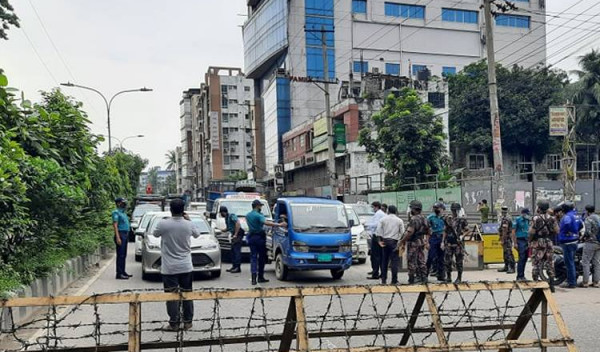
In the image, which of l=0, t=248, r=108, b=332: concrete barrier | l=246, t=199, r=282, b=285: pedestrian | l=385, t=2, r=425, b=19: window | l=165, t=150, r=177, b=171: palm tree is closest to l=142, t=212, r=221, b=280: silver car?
l=246, t=199, r=282, b=285: pedestrian

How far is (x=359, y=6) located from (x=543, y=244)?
205 ft

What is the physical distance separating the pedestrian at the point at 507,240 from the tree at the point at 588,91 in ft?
115

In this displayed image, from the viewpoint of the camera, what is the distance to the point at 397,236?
37.2 feet

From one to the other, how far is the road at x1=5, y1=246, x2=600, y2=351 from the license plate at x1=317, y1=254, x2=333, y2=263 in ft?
2.08

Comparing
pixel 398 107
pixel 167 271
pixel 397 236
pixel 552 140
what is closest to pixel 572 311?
pixel 397 236

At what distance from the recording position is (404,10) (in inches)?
2768

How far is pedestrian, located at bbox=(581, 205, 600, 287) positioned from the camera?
10.6 m

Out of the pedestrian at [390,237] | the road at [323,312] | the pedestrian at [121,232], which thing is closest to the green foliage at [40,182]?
the pedestrian at [121,232]

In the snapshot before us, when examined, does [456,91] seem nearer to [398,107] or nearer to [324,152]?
[324,152]

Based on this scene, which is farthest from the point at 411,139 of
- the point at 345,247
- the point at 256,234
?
the point at 256,234

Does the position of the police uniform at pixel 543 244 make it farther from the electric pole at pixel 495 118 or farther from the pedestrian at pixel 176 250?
the pedestrian at pixel 176 250

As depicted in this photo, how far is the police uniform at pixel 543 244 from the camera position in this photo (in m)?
10.0

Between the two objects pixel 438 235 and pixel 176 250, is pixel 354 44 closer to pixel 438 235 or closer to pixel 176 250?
pixel 438 235

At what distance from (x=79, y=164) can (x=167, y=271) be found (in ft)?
20.7
